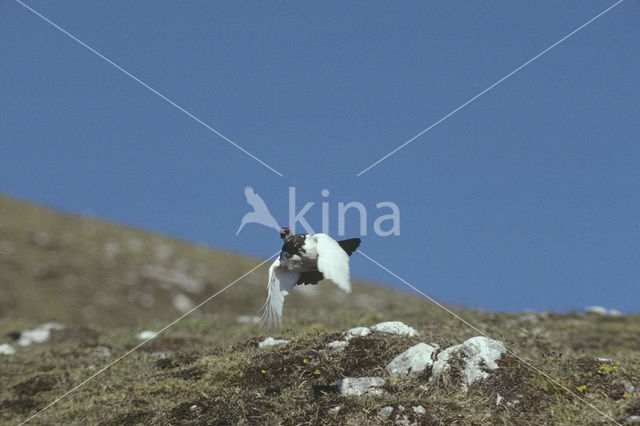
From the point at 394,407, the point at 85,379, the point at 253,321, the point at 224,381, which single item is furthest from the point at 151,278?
the point at 394,407

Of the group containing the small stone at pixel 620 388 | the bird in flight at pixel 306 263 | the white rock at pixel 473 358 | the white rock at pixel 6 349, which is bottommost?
Result: the small stone at pixel 620 388

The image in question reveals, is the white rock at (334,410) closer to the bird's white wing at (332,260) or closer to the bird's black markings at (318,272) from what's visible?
the bird's white wing at (332,260)

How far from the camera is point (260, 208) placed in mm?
12023

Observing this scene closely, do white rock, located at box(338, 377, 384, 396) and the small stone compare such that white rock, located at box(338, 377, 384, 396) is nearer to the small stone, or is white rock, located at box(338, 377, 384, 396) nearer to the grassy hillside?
the grassy hillside

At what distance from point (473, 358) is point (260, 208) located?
4838 millimetres

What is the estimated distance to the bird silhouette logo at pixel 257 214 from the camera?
11852mm

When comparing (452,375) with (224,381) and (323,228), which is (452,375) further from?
(224,381)

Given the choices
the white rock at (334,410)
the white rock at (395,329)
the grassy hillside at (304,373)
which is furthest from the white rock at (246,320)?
the white rock at (334,410)

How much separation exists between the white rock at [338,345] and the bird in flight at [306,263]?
5.15 feet

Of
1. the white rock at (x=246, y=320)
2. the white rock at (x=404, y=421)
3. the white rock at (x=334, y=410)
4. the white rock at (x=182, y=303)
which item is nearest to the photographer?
the white rock at (x=404, y=421)

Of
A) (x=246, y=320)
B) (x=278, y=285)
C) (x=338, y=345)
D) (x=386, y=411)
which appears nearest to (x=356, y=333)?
(x=338, y=345)

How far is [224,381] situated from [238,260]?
50.4 m

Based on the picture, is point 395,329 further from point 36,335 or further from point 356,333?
point 36,335

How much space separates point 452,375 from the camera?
1151 centimetres
